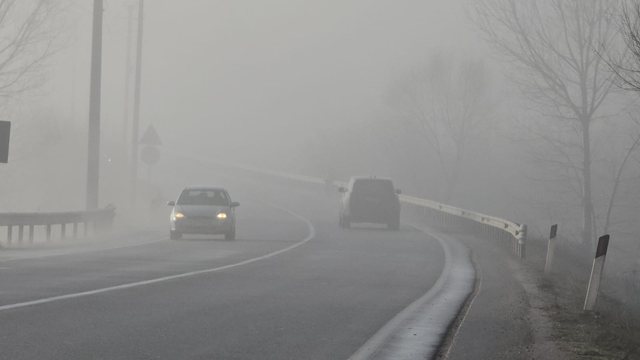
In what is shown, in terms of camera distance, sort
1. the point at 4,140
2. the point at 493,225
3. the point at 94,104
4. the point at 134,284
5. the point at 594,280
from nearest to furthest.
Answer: the point at 594,280, the point at 134,284, the point at 4,140, the point at 493,225, the point at 94,104

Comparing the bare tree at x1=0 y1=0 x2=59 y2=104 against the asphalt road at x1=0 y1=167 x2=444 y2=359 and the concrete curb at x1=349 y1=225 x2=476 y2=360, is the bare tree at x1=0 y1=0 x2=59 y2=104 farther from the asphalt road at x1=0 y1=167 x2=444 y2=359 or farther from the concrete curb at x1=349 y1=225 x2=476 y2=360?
the concrete curb at x1=349 y1=225 x2=476 y2=360

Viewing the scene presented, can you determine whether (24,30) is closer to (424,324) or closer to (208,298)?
(208,298)

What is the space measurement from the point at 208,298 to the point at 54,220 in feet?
53.8

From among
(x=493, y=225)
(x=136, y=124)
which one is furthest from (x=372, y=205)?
(x=136, y=124)

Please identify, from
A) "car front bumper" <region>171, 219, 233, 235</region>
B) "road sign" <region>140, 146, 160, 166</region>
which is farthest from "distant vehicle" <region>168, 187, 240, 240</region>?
"road sign" <region>140, 146, 160, 166</region>

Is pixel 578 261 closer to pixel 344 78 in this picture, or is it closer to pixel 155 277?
pixel 155 277

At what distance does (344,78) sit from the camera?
162375mm

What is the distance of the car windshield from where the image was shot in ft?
109

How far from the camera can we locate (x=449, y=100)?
70500 mm

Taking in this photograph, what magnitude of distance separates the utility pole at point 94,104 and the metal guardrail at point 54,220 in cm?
63

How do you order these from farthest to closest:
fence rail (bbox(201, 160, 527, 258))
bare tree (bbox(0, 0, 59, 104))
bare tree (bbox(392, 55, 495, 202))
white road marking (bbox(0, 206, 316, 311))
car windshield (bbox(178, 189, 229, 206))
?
bare tree (bbox(392, 55, 495, 202)), bare tree (bbox(0, 0, 59, 104)), car windshield (bbox(178, 189, 229, 206)), fence rail (bbox(201, 160, 527, 258)), white road marking (bbox(0, 206, 316, 311))

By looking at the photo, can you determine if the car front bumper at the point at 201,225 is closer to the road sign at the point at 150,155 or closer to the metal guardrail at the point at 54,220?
the metal guardrail at the point at 54,220

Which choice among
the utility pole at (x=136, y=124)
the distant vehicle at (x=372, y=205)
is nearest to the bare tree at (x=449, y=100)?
the utility pole at (x=136, y=124)

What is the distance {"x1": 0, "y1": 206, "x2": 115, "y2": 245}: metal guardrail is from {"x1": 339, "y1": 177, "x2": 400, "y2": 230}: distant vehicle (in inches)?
323
